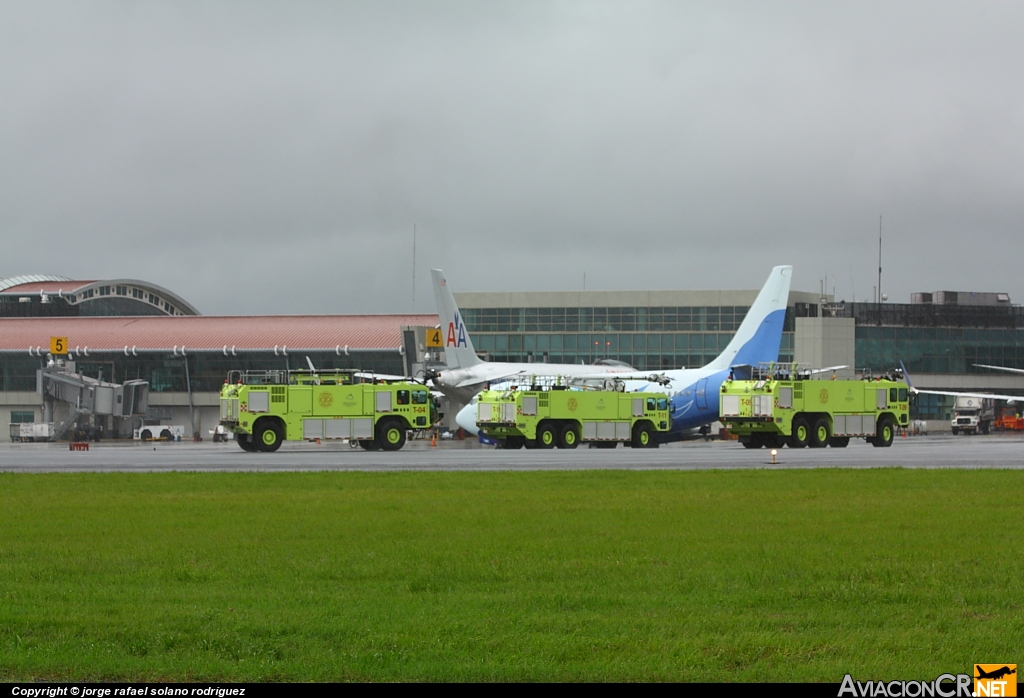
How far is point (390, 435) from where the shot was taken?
51.8 meters

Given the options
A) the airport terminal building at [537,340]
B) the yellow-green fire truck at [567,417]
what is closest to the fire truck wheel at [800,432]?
the yellow-green fire truck at [567,417]

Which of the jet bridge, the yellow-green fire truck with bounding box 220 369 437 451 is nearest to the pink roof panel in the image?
the jet bridge

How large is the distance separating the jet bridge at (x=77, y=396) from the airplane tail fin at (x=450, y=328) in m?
30.1

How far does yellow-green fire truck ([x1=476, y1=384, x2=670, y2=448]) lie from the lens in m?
54.3

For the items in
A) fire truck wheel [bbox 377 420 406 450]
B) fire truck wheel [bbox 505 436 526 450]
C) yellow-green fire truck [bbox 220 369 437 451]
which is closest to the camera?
yellow-green fire truck [bbox 220 369 437 451]

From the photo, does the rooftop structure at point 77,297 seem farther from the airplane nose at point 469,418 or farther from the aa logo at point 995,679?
the aa logo at point 995,679

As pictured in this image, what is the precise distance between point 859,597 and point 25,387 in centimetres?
10640

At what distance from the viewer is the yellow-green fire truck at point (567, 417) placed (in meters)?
54.3

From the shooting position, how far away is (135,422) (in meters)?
93.4

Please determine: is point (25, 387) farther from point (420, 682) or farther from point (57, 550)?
point (420, 682)

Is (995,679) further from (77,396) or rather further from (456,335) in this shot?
(77,396)

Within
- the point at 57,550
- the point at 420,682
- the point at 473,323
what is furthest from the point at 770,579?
the point at 473,323

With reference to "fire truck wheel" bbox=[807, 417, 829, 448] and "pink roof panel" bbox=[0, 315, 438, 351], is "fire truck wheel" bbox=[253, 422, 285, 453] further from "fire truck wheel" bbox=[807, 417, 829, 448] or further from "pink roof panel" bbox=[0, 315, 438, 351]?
"pink roof panel" bbox=[0, 315, 438, 351]

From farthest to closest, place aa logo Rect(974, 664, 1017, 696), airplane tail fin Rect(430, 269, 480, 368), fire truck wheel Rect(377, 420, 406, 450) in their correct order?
airplane tail fin Rect(430, 269, 480, 368) → fire truck wheel Rect(377, 420, 406, 450) → aa logo Rect(974, 664, 1017, 696)
